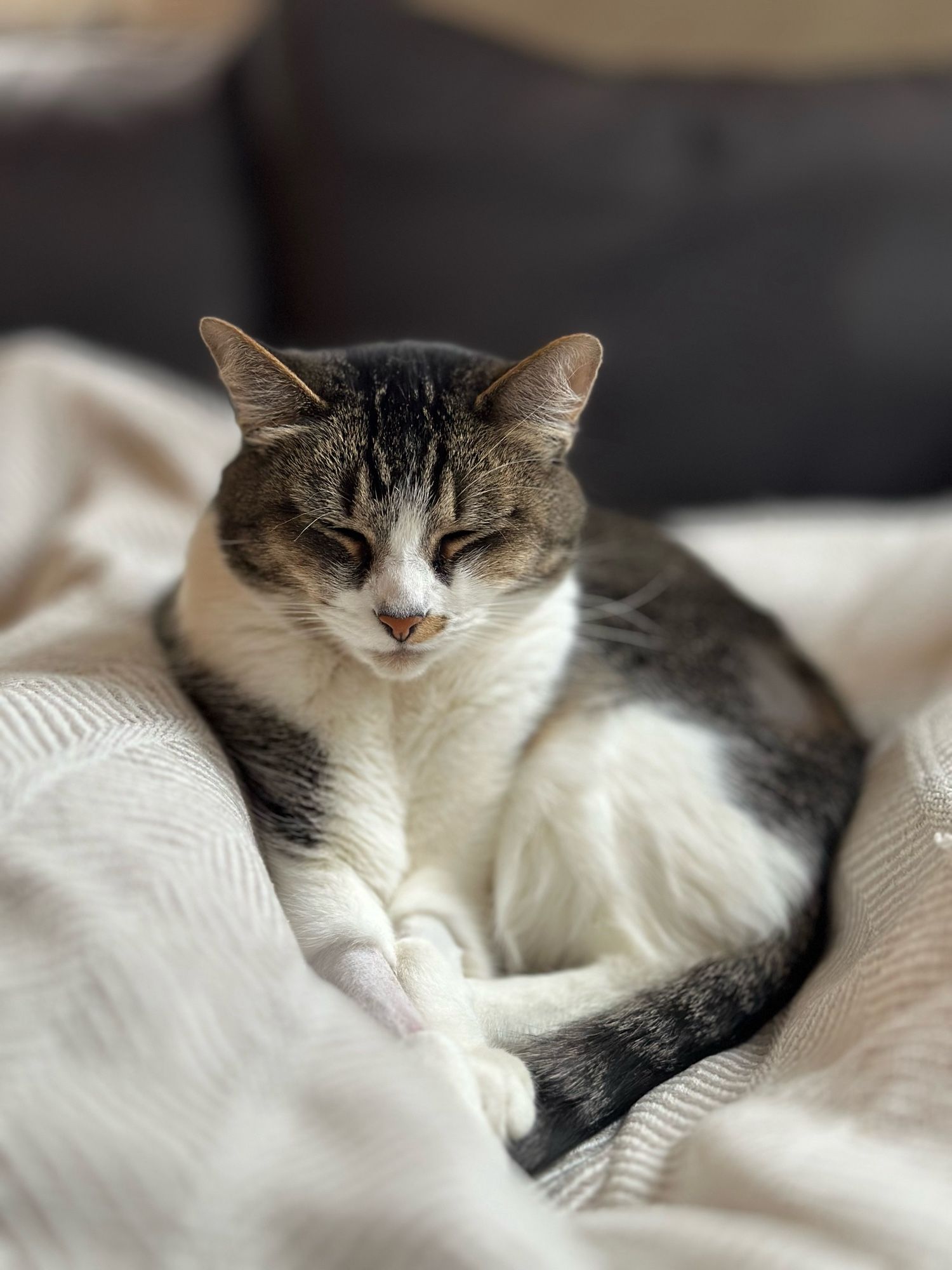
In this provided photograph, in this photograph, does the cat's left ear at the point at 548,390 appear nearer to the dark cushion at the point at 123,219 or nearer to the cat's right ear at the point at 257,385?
the cat's right ear at the point at 257,385

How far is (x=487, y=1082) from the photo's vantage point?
3.03 feet

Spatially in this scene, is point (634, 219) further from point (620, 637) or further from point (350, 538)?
point (350, 538)

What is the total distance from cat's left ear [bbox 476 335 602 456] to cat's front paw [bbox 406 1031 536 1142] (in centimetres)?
61

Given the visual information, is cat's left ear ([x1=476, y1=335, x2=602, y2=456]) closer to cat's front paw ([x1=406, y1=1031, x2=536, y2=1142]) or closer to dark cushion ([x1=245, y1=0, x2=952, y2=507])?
cat's front paw ([x1=406, y1=1031, x2=536, y2=1142])

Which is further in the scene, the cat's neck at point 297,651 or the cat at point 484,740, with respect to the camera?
the cat's neck at point 297,651

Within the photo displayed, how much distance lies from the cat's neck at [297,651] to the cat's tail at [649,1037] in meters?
0.37

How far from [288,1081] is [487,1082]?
0.19 meters

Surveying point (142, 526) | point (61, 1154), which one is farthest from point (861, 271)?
point (61, 1154)

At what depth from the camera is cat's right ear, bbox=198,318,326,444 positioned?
3.51ft

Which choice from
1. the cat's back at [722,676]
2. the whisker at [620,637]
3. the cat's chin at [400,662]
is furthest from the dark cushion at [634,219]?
the cat's chin at [400,662]

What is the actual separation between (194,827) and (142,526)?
88 cm

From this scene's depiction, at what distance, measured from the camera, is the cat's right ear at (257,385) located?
1.07m

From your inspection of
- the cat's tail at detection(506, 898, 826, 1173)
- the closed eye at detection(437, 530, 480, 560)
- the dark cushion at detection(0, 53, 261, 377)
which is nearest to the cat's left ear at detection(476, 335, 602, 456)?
the closed eye at detection(437, 530, 480, 560)

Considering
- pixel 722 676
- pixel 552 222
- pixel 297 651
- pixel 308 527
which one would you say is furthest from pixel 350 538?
pixel 552 222
